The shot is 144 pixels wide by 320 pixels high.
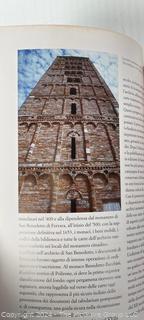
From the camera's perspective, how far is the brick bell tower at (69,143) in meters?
0.63

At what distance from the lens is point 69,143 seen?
0.64 meters

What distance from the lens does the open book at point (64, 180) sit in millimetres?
631

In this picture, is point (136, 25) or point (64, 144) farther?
point (136, 25)

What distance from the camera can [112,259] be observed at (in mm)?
651

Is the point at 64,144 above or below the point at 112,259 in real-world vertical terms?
above

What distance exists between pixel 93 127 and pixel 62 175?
7 cm

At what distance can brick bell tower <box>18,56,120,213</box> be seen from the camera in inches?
24.9

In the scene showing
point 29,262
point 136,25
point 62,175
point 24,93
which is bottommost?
point 29,262

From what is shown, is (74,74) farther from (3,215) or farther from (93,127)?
(3,215)

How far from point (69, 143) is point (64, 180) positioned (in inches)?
1.8

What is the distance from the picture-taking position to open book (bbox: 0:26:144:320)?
0.63 m

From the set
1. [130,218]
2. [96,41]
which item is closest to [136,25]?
[96,41]

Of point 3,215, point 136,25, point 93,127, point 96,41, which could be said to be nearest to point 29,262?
point 3,215

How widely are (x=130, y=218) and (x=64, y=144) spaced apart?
129mm
